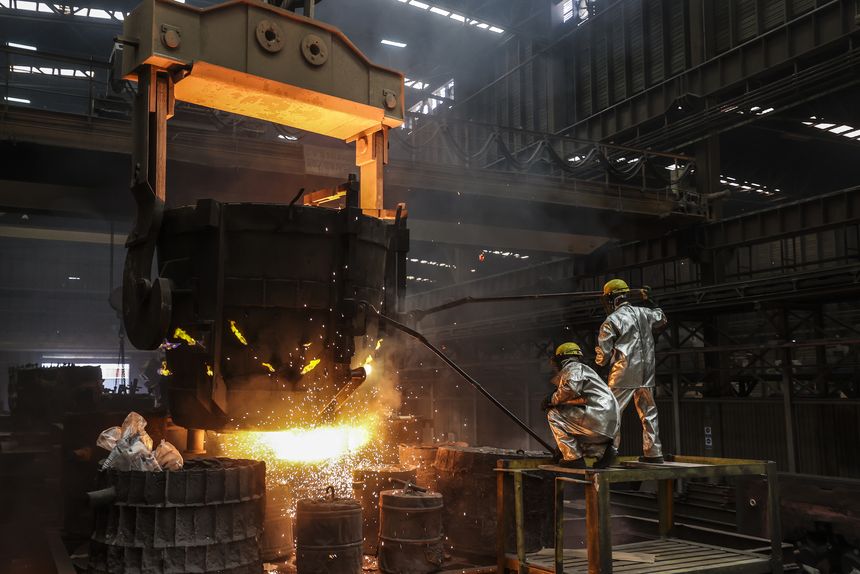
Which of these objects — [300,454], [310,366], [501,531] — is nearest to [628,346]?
[501,531]

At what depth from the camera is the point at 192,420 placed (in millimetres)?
5090

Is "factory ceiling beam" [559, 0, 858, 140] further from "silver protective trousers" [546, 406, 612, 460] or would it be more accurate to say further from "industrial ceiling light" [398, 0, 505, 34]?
"silver protective trousers" [546, 406, 612, 460]

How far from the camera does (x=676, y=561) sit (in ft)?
15.1

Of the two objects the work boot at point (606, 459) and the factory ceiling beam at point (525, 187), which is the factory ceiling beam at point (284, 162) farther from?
the work boot at point (606, 459)

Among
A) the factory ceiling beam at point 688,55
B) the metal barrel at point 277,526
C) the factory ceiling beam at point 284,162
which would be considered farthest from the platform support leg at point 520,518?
the factory ceiling beam at point 688,55

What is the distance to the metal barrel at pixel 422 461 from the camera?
634 cm

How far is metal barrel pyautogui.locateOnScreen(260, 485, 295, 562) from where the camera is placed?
5523 mm

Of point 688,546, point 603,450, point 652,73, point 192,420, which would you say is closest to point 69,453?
point 192,420

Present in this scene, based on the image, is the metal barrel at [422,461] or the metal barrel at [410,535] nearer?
the metal barrel at [410,535]

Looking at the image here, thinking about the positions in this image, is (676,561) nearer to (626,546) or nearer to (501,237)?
(626,546)

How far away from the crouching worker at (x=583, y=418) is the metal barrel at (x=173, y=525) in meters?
2.09

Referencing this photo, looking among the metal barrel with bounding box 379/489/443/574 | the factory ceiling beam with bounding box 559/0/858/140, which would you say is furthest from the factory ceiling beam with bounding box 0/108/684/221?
the metal barrel with bounding box 379/489/443/574

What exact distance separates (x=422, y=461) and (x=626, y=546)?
206 cm

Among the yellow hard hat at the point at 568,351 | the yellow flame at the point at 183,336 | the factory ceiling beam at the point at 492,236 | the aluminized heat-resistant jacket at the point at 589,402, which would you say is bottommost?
the aluminized heat-resistant jacket at the point at 589,402
